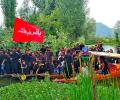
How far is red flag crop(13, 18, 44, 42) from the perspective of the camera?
65.1 feet

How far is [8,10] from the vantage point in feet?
190

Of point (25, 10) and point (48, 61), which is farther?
point (25, 10)

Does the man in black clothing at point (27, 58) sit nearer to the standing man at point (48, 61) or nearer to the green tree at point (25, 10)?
the standing man at point (48, 61)

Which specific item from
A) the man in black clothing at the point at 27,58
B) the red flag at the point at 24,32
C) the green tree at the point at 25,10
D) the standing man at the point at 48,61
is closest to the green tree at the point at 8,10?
the green tree at the point at 25,10

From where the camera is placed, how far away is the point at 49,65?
71.6 feet

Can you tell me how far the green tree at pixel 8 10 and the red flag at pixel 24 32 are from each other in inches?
1353

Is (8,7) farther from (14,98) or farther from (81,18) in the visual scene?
(14,98)

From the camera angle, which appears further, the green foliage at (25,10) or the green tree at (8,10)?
the green foliage at (25,10)

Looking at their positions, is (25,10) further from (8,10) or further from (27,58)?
(27,58)

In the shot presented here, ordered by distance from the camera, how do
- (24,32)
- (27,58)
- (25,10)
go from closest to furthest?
1. (24,32)
2. (27,58)
3. (25,10)

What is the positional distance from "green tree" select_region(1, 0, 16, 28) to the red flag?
34.4m

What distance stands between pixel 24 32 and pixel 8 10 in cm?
3812

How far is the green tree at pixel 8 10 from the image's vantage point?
55.8 meters

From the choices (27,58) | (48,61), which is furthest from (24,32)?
(48,61)
